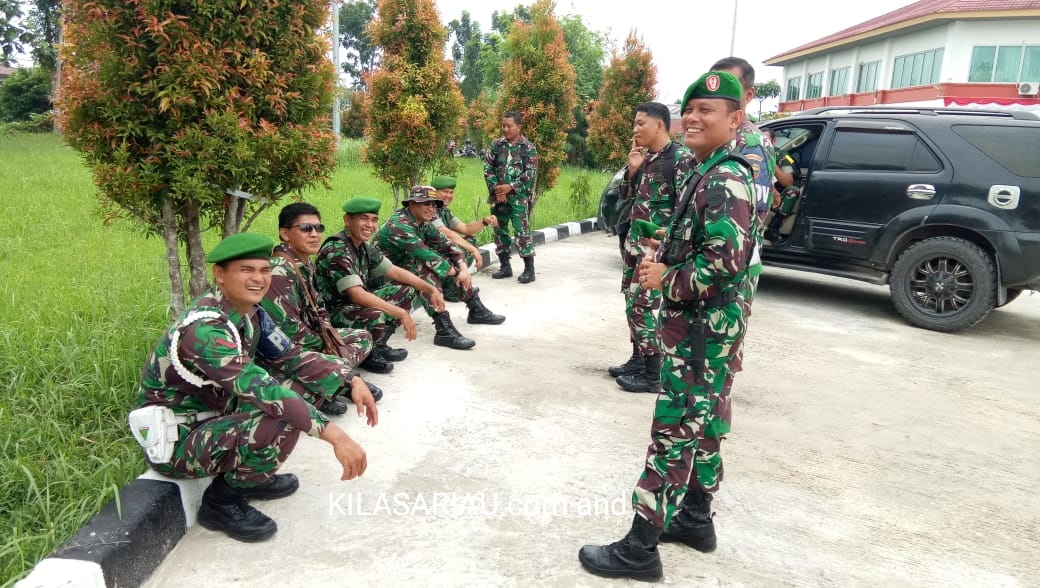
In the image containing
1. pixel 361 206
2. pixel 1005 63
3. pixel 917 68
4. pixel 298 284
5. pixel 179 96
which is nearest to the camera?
pixel 179 96

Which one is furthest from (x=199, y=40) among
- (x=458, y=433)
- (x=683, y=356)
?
(x=683, y=356)

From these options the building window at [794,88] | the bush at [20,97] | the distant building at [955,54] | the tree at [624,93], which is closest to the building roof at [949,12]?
the distant building at [955,54]

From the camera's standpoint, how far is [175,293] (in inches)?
141

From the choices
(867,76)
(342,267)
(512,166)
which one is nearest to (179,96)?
(342,267)

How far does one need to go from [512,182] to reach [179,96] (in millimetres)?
3817

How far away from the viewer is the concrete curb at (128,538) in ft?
6.30

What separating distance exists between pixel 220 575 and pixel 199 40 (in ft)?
A: 7.44

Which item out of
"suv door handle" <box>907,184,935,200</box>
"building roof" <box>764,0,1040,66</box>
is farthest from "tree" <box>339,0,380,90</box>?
"suv door handle" <box>907,184,935,200</box>

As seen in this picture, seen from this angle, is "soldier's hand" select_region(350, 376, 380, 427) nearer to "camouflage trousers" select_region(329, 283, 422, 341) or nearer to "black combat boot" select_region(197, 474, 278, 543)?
"black combat boot" select_region(197, 474, 278, 543)

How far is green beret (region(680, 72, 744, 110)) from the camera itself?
84.7 inches

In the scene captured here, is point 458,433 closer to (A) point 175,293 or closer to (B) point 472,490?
(B) point 472,490

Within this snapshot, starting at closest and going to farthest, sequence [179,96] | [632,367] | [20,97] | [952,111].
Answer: [179,96] < [632,367] < [952,111] < [20,97]

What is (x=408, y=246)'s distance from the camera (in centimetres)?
454

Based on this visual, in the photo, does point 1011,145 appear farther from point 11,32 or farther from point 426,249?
point 11,32
